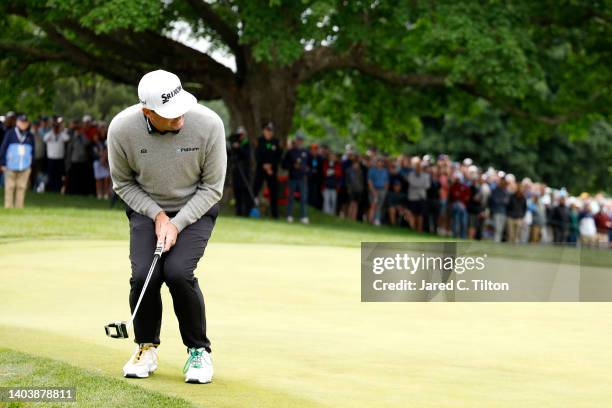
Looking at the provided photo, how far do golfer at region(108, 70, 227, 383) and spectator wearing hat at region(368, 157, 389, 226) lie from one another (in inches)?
933

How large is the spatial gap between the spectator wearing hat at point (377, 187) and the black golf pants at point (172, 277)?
77.8ft

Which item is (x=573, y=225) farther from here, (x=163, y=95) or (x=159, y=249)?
(x=163, y=95)

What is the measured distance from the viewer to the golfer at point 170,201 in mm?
7270

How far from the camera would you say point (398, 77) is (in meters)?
32.7

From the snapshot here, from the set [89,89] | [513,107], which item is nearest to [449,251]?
[513,107]

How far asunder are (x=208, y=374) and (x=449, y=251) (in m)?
4.07

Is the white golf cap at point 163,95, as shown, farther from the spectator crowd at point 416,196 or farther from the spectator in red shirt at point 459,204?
the spectator in red shirt at point 459,204

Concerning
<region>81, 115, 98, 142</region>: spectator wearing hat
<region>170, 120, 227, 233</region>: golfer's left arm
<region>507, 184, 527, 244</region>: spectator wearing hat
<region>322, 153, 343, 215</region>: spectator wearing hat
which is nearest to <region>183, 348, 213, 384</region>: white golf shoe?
<region>170, 120, 227, 233</region>: golfer's left arm

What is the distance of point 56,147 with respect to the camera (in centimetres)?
3103

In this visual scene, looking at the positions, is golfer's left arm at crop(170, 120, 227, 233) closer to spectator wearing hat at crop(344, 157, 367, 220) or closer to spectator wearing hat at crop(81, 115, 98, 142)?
spectator wearing hat at crop(344, 157, 367, 220)

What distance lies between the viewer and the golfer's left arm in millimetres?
7363

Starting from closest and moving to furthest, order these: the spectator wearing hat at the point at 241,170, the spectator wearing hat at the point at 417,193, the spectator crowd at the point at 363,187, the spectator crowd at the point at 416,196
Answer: the spectator wearing hat at the point at 241,170, the spectator crowd at the point at 363,187, the spectator crowd at the point at 416,196, the spectator wearing hat at the point at 417,193

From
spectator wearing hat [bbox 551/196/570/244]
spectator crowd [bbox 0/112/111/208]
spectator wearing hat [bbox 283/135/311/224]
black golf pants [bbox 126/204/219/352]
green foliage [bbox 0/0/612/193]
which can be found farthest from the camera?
spectator wearing hat [bbox 551/196/570/244]

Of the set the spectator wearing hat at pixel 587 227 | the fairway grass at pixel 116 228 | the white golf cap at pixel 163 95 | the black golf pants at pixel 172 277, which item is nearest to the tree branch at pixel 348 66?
the fairway grass at pixel 116 228
